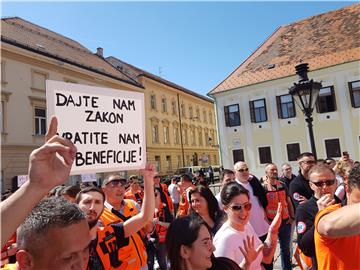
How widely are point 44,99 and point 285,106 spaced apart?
17181mm

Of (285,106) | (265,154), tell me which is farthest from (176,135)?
(285,106)

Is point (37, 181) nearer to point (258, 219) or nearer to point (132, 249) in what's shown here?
point (132, 249)

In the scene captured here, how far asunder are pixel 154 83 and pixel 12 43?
17.5 m

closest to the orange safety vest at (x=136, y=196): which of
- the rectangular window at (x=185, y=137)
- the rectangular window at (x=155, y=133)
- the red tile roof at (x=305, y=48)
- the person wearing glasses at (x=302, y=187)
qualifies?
the person wearing glasses at (x=302, y=187)

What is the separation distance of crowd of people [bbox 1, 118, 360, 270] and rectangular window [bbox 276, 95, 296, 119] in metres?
18.6

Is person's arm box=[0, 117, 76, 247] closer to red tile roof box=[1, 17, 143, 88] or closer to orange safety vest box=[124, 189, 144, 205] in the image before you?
orange safety vest box=[124, 189, 144, 205]

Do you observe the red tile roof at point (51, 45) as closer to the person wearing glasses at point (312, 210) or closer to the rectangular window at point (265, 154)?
the rectangular window at point (265, 154)

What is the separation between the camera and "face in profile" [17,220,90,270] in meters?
1.40

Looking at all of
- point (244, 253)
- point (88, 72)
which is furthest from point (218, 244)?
point (88, 72)

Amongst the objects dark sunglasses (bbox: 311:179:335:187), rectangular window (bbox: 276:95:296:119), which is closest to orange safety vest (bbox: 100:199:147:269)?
dark sunglasses (bbox: 311:179:335:187)

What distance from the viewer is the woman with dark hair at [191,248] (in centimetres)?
212

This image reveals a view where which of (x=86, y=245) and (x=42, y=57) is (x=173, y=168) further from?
(x=86, y=245)

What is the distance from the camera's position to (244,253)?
2.46 meters

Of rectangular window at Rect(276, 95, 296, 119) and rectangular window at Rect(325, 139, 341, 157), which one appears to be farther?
rectangular window at Rect(276, 95, 296, 119)
